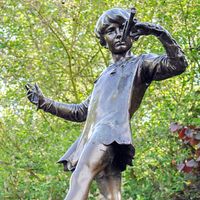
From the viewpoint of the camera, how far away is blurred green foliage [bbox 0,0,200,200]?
7.60 metres

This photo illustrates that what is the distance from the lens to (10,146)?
869 centimetres

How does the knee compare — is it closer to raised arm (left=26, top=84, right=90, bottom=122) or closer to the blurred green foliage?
raised arm (left=26, top=84, right=90, bottom=122)

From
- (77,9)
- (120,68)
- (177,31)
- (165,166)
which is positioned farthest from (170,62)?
(77,9)

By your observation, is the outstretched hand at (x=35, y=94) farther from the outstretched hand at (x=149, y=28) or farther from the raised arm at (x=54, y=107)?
the outstretched hand at (x=149, y=28)

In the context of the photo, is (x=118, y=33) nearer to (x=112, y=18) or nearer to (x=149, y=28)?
(x=112, y=18)

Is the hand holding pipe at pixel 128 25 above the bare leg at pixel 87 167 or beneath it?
above

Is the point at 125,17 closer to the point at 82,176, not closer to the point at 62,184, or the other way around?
the point at 82,176

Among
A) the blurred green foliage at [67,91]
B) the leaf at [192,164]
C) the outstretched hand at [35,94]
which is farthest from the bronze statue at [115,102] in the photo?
the blurred green foliage at [67,91]

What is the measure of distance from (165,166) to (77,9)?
276 centimetres

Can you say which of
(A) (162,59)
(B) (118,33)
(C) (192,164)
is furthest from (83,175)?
(C) (192,164)

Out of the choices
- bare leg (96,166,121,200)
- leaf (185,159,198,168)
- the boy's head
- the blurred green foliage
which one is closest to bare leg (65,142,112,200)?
bare leg (96,166,121,200)

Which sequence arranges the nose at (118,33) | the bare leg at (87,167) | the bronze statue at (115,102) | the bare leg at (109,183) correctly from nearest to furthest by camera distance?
1. the bare leg at (87,167)
2. the bronze statue at (115,102)
3. the bare leg at (109,183)
4. the nose at (118,33)

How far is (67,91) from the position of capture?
9.09 m

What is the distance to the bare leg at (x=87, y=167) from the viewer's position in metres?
3.12
